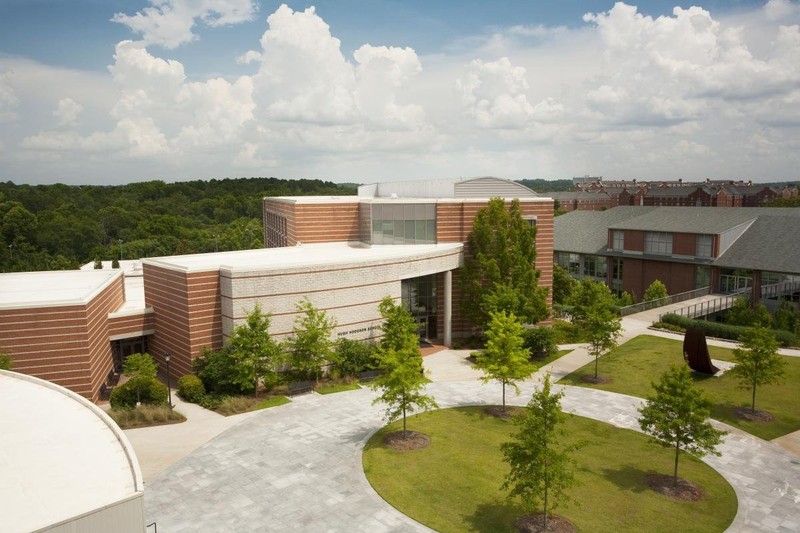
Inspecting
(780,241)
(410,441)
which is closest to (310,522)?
(410,441)

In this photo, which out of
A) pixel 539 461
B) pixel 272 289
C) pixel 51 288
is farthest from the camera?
pixel 51 288

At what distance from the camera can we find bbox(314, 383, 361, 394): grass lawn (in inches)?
1239

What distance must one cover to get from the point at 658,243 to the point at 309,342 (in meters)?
42.8

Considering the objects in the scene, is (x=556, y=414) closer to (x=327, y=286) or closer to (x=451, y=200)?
(x=327, y=286)

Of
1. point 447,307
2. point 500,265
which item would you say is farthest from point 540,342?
point 447,307

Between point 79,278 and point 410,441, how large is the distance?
85.8 feet

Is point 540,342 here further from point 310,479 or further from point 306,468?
point 310,479

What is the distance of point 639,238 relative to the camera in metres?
61.0

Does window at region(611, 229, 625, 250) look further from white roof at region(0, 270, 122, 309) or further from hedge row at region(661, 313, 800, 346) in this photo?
white roof at region(0, 270, 122, 309)

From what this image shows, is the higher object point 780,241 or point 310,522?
point 780,241

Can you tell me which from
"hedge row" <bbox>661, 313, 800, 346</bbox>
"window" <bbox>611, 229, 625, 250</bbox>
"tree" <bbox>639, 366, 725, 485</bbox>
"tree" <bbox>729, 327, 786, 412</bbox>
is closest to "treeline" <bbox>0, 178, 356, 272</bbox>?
"window" <bbox>611, 229, 625, 250</bbox>

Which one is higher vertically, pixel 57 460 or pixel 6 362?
pixel 57 460

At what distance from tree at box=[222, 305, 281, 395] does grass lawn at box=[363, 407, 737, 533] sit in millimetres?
7776

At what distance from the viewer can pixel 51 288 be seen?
3419 cm
